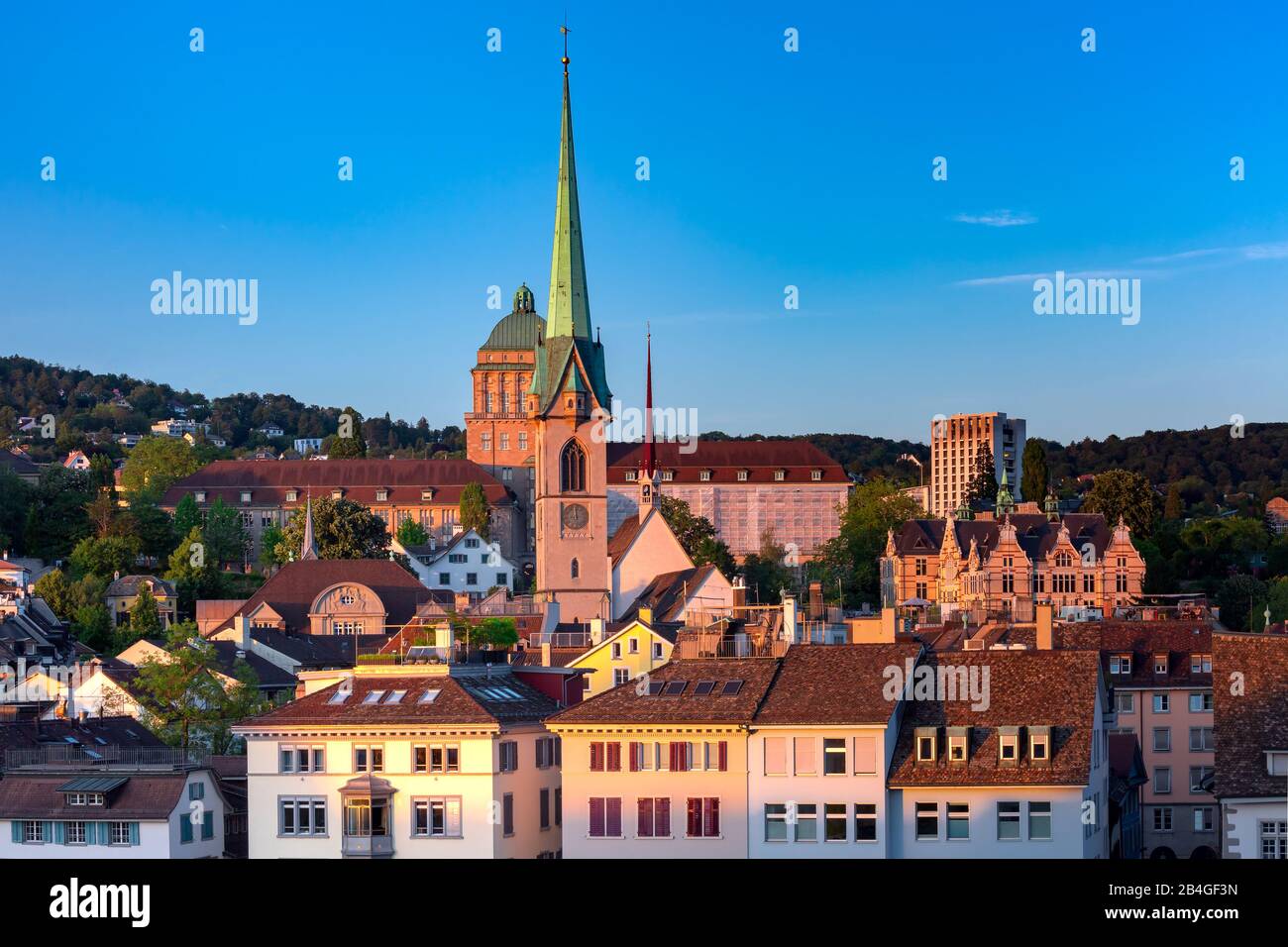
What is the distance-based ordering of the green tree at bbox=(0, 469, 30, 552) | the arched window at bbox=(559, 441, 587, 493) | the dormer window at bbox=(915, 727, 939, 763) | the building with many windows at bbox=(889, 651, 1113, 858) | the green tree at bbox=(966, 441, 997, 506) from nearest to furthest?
1. the building with many windows at bbox=(889, 651, 1113, 858)
2. the dormer window at bbox=(915, 727, 939, 763)
3. the arched window at bbox=(559, 441, 587, 493)
4. the green tree at bbox=(0, 469, 30, 552)
5. the green tree at bbox=(966, 441, 997, 506)

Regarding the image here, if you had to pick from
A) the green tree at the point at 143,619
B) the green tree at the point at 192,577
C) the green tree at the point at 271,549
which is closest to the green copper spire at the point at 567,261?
the green tree at the point at 143,619

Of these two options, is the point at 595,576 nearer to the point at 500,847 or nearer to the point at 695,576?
the point at 695,576

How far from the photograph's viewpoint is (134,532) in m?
167

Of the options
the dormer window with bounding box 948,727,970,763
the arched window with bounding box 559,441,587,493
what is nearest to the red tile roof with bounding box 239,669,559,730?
the dormer window with bounding box 948,727,970,763

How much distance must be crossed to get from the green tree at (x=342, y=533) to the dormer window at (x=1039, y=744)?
116068mm

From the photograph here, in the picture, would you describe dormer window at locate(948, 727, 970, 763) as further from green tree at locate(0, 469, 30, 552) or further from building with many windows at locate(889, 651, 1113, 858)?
green tree at locate(0, 469, 30, 552)

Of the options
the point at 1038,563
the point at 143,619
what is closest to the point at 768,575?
the point at 1038,563

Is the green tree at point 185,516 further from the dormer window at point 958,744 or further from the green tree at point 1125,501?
the dormer window at point 958,744

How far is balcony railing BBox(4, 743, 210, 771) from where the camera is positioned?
161 ft

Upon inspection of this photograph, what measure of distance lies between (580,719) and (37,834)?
1250 centimetres

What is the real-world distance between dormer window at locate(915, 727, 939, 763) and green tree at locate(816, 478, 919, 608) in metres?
102

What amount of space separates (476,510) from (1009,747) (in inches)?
5867

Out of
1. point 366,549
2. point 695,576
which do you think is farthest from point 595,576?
point 366,549
